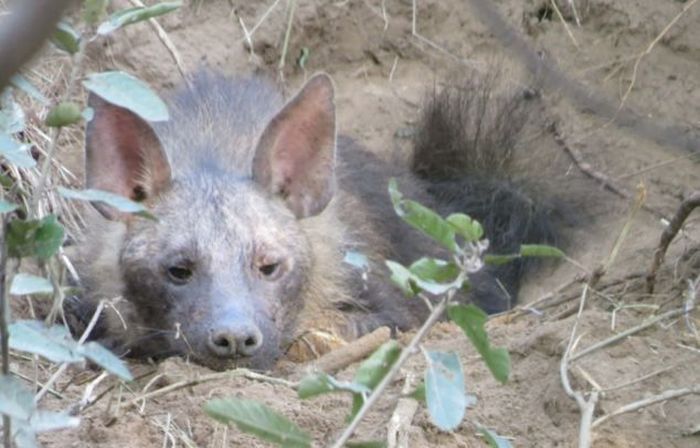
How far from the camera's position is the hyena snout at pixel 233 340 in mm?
3814

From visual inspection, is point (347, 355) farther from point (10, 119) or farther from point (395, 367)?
point (395, 367)

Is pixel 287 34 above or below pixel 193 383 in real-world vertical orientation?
below

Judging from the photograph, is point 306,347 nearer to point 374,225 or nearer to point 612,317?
point 374,225

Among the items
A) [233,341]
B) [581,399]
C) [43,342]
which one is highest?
[43,342]

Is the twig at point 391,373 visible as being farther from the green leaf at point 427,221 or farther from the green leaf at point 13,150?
the green leaf at point 13,150

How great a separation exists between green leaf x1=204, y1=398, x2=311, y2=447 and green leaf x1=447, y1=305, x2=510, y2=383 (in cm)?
37

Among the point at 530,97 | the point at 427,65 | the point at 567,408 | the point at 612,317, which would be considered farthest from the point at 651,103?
the point at 567,408

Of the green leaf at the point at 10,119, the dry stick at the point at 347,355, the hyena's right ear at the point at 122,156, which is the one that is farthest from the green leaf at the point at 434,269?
the hyena's right ear at the point at 122,156

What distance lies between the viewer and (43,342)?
2.01 meters

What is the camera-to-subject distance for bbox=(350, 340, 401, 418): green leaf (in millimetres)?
2119

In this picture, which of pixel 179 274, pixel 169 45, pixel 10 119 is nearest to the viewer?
pixel 10 119

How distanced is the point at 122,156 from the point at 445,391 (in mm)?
2582

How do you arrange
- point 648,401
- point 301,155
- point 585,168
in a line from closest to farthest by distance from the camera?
1. point 648,401
2. point 301,155
3. point 585,168

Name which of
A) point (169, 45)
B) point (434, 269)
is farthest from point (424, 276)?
point (169, 45)
